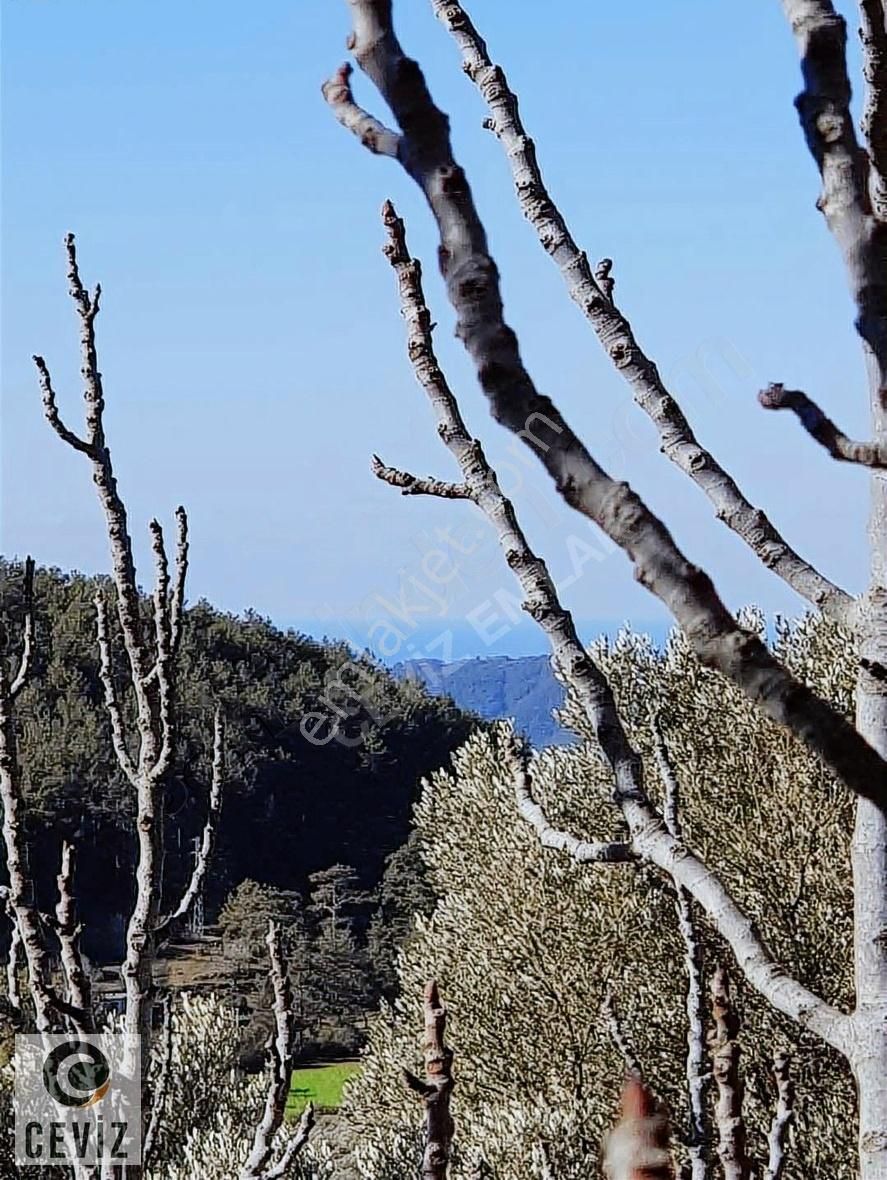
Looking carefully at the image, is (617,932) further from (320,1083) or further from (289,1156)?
(289,1156)

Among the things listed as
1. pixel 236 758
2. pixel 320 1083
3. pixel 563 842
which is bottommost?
pixel 563 842

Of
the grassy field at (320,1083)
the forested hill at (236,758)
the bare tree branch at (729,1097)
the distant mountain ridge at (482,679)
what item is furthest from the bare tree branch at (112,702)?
the distant mountain ridge at (482,679)

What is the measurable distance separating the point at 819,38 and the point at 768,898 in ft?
44.9

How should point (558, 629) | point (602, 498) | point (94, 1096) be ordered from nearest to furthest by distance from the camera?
point (602, 498), point (558, 629), point (94, 1096)

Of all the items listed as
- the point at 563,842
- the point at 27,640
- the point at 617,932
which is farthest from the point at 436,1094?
the point at 617,932

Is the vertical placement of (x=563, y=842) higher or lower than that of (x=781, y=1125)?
higher

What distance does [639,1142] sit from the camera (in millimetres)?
1055

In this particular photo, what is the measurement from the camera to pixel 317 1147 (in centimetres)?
1373

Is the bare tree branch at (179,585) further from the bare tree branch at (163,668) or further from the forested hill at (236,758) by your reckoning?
the forested hill at (236,758)

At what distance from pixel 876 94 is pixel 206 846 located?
11.1ft

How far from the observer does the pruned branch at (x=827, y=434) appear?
54.4 inches

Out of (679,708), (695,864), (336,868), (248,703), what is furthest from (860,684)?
(248,703)

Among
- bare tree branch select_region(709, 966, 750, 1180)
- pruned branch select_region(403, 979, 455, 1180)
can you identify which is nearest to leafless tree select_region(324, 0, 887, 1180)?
pruned branch select_region(403, 979, 455, 1180)

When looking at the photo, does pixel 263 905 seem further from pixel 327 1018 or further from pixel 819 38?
pixel 819 38
